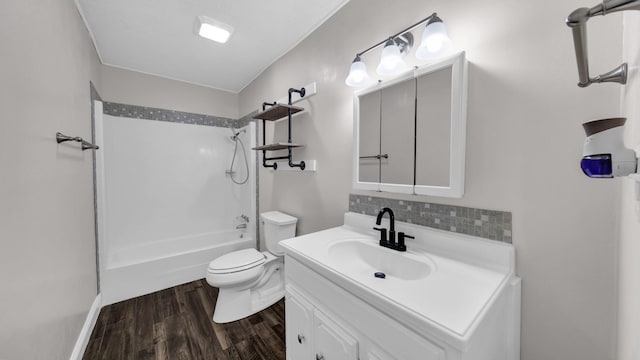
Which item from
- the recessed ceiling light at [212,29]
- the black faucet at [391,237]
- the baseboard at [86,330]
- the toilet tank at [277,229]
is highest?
the recessed ceiling light at [212,29]

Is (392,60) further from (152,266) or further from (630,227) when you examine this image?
(152,266)

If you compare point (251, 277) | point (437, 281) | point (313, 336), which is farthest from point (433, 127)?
point (251, 277)

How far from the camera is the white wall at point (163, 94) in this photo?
2.41 metres

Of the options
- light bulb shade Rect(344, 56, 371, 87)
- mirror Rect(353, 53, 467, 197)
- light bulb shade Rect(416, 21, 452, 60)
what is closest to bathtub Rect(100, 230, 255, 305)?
mirror Rect(353, 53, 467, 197)

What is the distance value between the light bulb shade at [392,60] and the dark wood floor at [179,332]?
1.88 metres

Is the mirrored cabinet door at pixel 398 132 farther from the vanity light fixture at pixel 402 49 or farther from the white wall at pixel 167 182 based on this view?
the white wall at pixel 167 182

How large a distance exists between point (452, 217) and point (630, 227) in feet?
1.69

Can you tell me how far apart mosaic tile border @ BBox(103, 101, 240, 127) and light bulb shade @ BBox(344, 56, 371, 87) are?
2027mm

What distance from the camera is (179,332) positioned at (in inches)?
66.0

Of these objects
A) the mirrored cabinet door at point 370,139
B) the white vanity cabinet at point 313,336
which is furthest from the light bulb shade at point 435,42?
the white vanity cabinet at point 313,336

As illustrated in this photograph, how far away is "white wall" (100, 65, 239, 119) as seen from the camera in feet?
7.90

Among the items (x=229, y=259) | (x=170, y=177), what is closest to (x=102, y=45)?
(x=170, y=177)

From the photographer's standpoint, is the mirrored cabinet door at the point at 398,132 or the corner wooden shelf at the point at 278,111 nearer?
the mirrored cabinet door at the point at 398,132

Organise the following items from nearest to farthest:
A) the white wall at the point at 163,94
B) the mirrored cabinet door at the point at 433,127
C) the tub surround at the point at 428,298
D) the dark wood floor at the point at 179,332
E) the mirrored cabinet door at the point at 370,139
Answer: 1. the tub surround at the point at 428,298
2. the mirrored cabinet door at the point at 433,127
3. the mirrored cabinet door at the point at 370,139
4. the dark wood floor at the point at 179,332
5. the white wall at the point at 163,94
